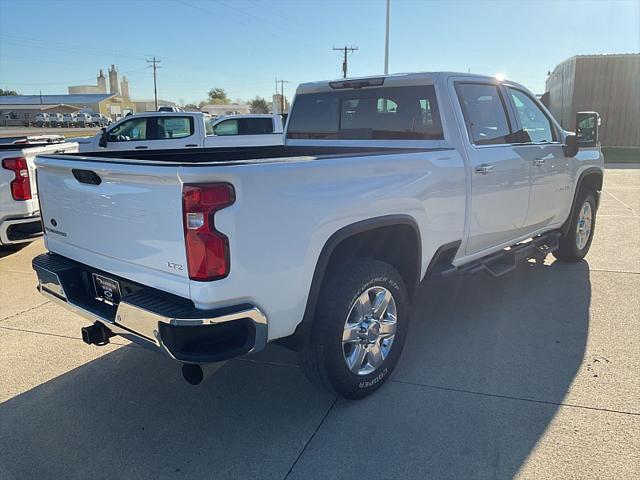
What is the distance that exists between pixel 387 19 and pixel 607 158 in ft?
44.2

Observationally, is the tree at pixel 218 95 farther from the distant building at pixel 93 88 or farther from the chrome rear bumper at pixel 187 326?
the chrome rear bumper at pixel 187 326

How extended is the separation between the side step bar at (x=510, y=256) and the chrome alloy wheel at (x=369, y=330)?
69 centimetres

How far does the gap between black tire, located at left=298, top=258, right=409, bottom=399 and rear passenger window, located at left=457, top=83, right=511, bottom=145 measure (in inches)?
60.2

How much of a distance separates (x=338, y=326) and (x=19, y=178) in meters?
4.49

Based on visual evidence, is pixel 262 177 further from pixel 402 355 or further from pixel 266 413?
pixel 402 355

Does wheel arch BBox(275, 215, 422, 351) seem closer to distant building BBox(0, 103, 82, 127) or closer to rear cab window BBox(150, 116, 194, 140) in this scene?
rear cab window BBox(150, 116, 194, 140)

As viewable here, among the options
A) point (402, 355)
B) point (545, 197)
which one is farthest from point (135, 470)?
point (545, 197)

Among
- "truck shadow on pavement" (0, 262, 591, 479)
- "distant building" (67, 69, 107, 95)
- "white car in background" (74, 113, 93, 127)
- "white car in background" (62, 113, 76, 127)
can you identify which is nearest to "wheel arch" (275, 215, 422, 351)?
"truck shadow on pavement" (0, 262, 591, 479)

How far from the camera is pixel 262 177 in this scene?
2400 millimetres

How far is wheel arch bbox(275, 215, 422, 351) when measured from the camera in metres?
2.78

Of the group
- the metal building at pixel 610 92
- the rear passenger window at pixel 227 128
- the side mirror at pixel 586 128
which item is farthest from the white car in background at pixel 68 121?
the side mirror at pixel 586 128

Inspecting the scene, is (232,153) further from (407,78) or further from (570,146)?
(570,146)

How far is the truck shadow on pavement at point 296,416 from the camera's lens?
271 centimetres

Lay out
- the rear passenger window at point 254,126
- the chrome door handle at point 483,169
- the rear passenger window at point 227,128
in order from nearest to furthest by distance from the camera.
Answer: the chrome door handle at point 483,169, the rear passenger window at point 254,126, the rear passenger window at point 227,128
